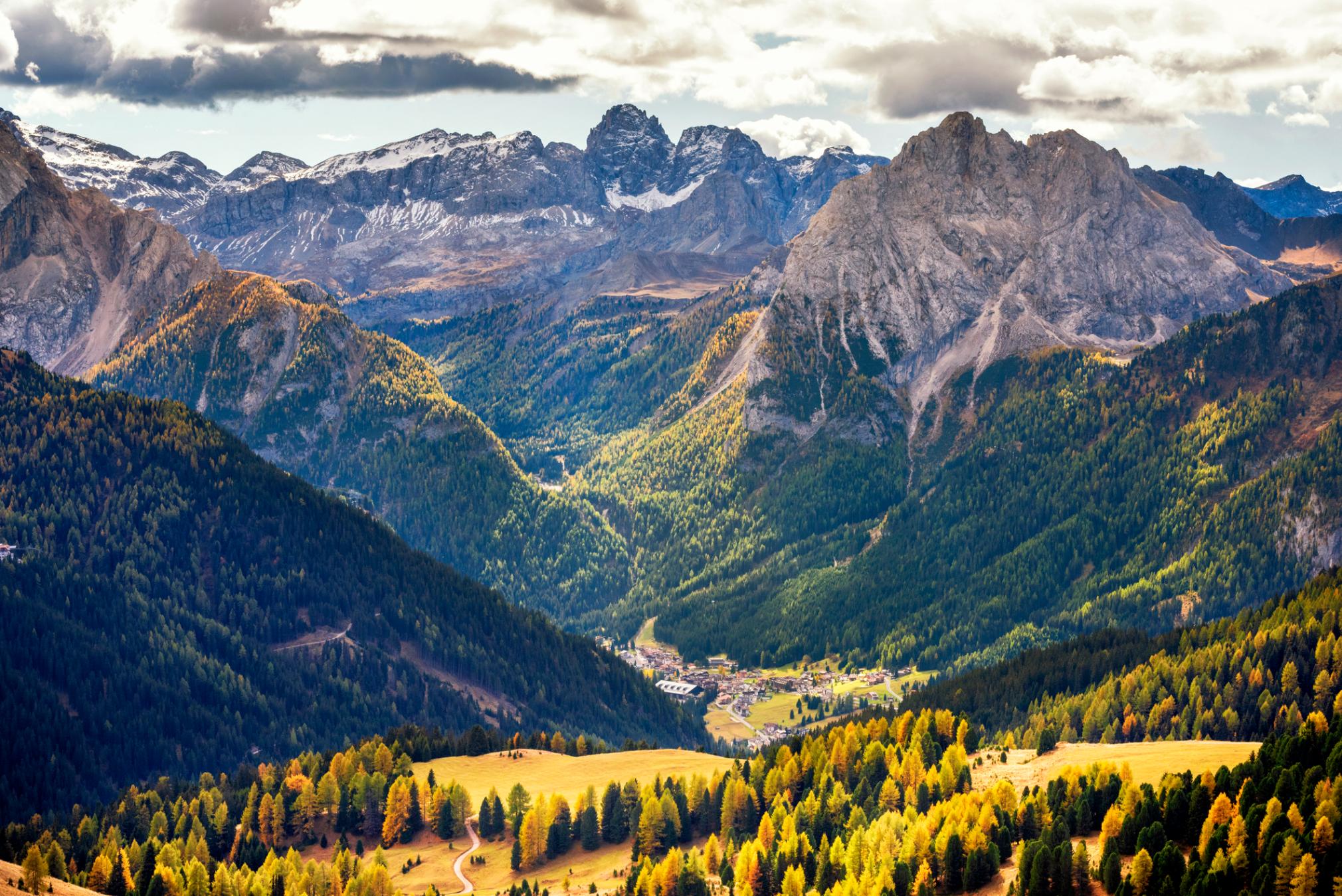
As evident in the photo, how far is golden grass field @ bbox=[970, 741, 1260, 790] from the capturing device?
144625 millimetres

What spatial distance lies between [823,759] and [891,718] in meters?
26.7

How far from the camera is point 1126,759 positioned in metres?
152

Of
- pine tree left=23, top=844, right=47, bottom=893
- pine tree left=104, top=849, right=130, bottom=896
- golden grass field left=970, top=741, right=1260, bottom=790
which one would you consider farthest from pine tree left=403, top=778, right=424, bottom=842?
golden grass field left=970, top=741, right=1260, bottom=790

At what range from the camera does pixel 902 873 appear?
412 ft

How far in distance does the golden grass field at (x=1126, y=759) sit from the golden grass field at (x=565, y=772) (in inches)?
1429

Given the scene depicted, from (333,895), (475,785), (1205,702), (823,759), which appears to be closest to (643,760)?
(475,785)

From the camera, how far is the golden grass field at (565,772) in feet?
600

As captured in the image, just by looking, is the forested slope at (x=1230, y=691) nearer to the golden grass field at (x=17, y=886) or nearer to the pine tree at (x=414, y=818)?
the pine tree at (x=414, y=818)

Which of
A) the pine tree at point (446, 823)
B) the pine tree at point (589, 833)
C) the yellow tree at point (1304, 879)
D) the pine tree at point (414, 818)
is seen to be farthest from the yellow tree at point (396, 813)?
the yellow tree at point (1304, 879)

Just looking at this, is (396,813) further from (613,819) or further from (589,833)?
(613,819)

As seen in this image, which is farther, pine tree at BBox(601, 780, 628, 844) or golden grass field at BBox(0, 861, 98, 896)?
pine tree at BBox(601, 780, 628, 844)

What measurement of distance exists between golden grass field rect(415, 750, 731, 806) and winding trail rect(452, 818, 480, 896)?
4975mm

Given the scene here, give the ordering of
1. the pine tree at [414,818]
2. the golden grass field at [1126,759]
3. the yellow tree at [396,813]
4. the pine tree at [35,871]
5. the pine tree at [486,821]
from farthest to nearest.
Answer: the pine tree at [414,818]
the yellow tree at [396,813]
the pine tree at [486,821]
the golden grass field at [1126,759]
the pine tree at [35,871]

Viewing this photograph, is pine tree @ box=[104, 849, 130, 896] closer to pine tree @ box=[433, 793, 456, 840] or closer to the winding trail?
the winding trail
